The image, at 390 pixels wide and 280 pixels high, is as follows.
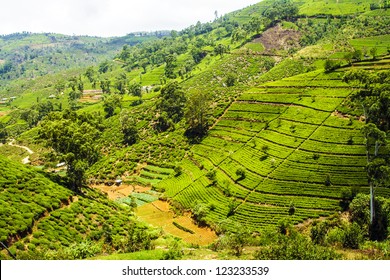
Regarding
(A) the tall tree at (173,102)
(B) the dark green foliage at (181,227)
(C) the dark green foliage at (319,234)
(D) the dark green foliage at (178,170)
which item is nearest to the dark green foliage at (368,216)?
(C) the dark green foliage at (319,234)

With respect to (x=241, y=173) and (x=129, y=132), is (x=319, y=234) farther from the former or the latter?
(x=129, y=132)

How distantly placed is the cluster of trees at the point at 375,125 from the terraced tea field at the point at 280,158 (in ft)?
21.6

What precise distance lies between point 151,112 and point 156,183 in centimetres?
4860

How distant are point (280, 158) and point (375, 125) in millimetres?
23500

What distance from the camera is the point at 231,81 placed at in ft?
510

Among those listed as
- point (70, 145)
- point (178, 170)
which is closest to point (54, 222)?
point (70, 145)

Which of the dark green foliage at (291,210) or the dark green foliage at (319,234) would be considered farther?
the dark green foliage at (291,210)

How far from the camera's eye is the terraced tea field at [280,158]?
63.2 m

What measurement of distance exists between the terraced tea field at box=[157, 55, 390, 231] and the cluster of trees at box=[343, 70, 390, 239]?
6.57 meters

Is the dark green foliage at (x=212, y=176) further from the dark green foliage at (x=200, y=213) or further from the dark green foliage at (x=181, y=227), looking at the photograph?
the dark green foliage at (x=181, y=227)

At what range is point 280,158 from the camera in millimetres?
74062

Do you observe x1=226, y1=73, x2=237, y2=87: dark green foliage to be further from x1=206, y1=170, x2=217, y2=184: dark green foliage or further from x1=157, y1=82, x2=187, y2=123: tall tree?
x1=206, y1=170, x2=217, y2=184: dark green foliage

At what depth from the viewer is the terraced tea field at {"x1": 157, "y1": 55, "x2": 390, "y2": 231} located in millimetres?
63219

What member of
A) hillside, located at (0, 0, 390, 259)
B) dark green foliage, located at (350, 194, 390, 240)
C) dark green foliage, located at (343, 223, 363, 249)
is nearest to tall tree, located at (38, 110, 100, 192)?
hillside, located at (0, 0, 390, 259)
